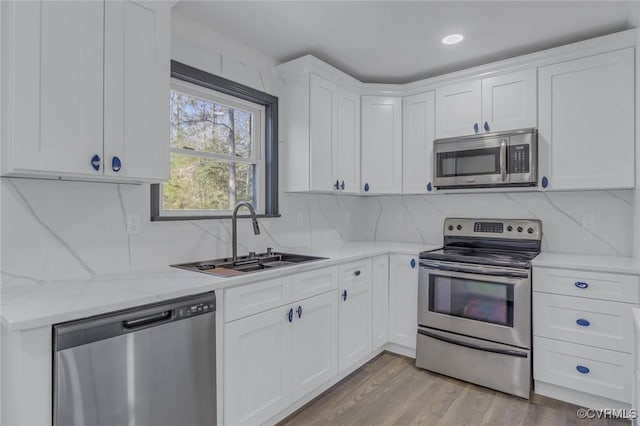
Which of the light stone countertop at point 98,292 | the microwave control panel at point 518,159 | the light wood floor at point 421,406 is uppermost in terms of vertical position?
the microwave control panel at point 518,159

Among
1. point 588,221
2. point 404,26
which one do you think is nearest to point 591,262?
point 588,221

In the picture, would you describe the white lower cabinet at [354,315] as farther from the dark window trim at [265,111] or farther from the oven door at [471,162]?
the oven door at [471,162]

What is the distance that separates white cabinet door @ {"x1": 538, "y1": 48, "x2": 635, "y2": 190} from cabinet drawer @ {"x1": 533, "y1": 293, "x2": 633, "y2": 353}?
0.81 metres

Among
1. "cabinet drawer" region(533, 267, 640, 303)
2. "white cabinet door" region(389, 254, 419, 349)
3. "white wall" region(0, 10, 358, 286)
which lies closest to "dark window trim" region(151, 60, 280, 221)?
"white wall" region(0, 10, 358, 286)

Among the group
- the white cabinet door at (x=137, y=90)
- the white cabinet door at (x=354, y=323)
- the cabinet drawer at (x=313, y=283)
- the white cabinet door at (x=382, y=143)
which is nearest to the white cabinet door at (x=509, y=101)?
the white cabinet door at (x=382, y=143)

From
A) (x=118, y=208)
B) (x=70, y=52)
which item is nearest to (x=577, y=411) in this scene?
(x=118, y=208)

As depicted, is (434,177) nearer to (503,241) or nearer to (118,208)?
(503,241)

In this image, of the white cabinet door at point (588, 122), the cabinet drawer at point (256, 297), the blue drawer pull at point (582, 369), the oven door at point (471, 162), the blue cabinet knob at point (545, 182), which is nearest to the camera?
the cabinet drawer at point (256, 297)

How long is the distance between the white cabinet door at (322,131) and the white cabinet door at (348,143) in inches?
2.9

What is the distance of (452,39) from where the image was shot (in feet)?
8.58

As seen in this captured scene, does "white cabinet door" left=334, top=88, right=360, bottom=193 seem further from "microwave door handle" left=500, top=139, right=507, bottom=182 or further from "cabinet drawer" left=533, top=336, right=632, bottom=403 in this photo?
"cabinet drawer" left=533, top=336, right=632, bottom=403

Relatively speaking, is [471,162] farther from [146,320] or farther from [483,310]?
[146,320]

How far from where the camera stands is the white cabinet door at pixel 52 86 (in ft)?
4.57

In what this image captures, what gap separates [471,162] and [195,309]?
2.33 meters
